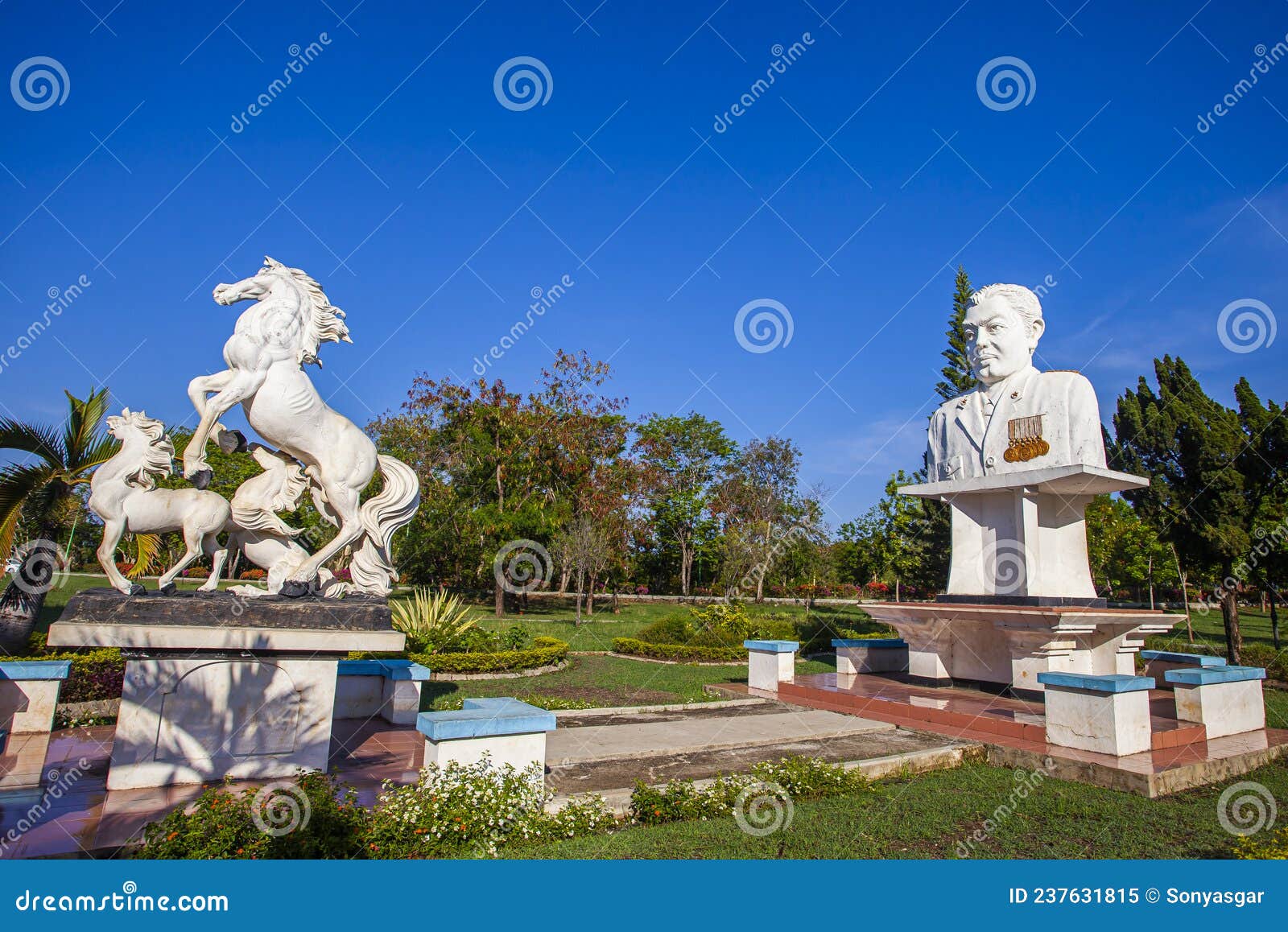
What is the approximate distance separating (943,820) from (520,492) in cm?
2502

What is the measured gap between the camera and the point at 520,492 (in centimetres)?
2911

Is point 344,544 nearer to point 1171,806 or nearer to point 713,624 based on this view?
point 1171,806

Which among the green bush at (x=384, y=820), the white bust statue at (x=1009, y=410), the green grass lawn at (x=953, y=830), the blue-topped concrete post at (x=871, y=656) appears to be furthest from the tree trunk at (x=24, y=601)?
the white bust statue at (x=1009, y=410)

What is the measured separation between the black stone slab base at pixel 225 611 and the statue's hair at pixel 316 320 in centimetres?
195

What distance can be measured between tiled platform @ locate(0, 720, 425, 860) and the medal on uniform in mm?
8165

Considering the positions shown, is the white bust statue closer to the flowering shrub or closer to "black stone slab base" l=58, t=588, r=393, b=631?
the flowering shrub

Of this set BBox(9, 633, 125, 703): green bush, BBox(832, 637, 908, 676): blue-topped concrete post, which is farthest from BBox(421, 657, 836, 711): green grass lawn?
BBox(9, 633, 125, 703): green bush

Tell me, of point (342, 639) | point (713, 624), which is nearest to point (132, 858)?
point (342, 639)

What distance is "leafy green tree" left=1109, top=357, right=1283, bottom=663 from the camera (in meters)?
15.3

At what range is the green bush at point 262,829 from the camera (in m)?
3.75

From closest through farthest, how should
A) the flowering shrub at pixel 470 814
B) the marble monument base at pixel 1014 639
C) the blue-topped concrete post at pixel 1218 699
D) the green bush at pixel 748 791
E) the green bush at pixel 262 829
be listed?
the green bush at pixel 262 829 < the flowering shrub at pixel 470 814 < the green bush at pixel 748 791 < the blue-topped concrete post at pixel 1218 699 < the marble monument base at pixel 1014 639

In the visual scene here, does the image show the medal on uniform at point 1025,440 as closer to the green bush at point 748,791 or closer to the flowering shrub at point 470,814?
the green bush at point 748,791

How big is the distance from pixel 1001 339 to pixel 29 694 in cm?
1189

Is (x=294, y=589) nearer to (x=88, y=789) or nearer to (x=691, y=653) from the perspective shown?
(x=88, y=789)
